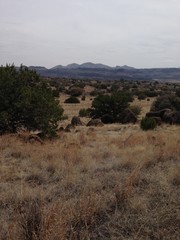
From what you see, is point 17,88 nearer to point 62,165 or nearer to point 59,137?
point 59,137

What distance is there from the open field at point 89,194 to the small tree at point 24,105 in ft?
14.0

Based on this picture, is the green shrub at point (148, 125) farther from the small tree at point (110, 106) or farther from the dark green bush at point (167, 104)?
the dark green bush at point (167, 104)

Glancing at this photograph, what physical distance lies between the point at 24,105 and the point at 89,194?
33.0ft

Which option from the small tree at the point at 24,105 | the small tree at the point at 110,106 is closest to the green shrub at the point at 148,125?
the small tree at the point at 24,105

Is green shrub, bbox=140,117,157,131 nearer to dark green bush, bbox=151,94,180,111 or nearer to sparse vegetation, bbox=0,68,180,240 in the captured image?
sparse vegetation, bbox=0,68,180,240

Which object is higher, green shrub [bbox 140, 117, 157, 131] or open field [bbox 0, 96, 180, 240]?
open field [bbox 0, 96, 180, 240]

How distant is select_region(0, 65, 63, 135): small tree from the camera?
1653 centimetres

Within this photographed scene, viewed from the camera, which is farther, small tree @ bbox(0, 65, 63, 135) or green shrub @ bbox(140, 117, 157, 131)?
green shrub @ bbox(140, 117, 157, 131)

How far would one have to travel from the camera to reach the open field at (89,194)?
210 inches

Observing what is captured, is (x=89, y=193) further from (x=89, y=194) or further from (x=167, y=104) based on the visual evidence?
(x=167, y=104)

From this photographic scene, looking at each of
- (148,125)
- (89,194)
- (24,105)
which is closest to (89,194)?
(89,194)

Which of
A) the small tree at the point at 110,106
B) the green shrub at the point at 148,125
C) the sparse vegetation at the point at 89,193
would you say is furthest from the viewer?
the small tree at the point at 110,106

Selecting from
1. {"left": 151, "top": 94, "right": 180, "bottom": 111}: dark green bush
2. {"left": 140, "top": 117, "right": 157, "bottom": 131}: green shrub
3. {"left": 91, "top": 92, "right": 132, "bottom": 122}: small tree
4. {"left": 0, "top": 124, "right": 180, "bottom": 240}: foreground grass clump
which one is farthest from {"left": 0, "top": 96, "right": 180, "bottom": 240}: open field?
{"left": 151, "top": 94, "right": 180, "bottom": 111}: dark green bush

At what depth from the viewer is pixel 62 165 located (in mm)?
9492
